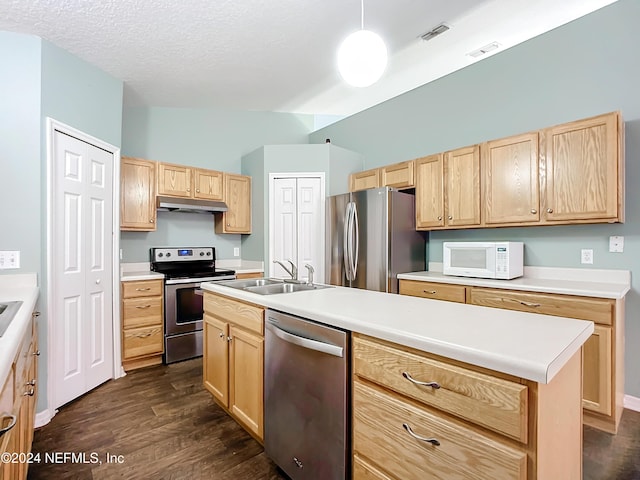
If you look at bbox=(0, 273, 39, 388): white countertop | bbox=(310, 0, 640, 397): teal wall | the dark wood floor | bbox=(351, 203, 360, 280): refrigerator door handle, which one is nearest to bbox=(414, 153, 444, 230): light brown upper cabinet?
bbox=(310, 0, 640, 397): teal wall

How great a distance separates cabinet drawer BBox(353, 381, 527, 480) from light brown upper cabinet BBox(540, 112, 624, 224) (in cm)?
220

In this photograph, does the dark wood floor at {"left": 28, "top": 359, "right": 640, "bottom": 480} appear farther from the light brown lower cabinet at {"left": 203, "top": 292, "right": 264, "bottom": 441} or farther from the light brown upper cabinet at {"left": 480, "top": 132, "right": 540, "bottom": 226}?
the light brown upper cabinet at {"left": 480, "top": 132, "right": 540, "bottom": 226}

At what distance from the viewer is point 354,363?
128 centimetres

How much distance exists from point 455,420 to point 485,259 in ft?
6.89

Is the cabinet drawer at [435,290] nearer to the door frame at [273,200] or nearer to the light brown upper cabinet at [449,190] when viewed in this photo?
the light brown upper cabinet at [449,190]

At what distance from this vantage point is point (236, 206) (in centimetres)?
428

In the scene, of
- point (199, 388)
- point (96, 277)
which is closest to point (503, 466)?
point (199, 388)

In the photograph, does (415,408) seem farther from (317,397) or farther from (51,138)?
(51,138)

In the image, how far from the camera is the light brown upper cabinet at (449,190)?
301 cm

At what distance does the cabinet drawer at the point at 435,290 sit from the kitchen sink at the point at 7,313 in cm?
283

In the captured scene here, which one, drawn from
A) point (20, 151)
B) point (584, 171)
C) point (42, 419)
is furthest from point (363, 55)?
point (42, 419)

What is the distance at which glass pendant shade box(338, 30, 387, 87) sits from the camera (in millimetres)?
1737

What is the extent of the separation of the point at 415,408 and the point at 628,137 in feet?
9.07

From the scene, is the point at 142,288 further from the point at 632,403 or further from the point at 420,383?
the point at 632,403
